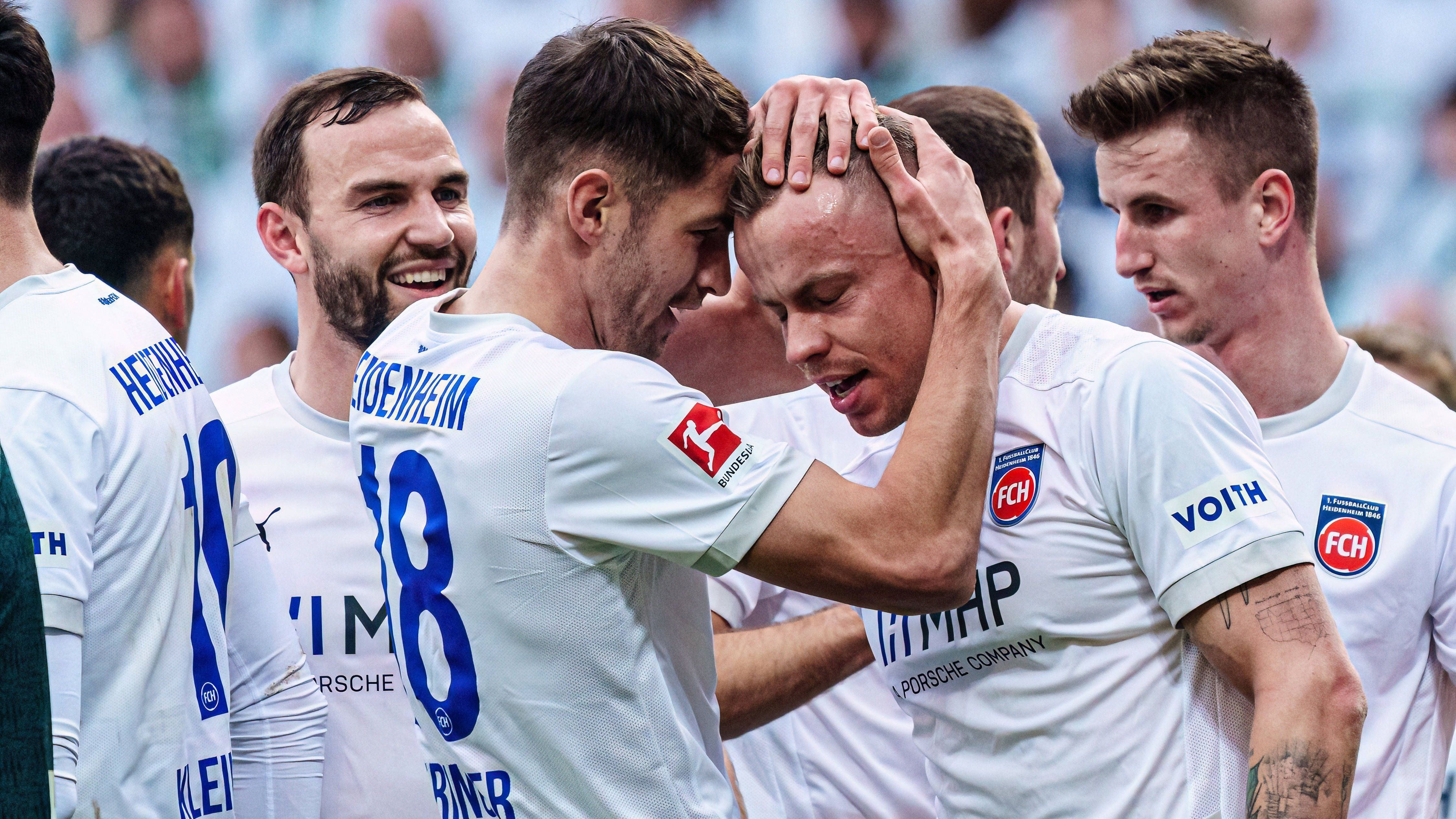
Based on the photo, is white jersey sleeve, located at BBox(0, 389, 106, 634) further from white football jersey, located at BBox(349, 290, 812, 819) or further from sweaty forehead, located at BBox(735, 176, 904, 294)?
sweaty forehead, located at BBox(735, 176, 904, 294)

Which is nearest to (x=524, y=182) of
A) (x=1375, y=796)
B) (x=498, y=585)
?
(x=498, y=585)

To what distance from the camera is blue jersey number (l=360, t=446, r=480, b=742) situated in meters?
2.05

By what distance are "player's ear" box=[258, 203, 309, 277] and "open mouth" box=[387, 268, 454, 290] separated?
0.83 feet

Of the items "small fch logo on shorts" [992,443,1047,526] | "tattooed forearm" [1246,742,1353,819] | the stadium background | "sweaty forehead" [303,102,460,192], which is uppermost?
the stadium background

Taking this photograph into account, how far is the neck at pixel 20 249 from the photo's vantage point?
7.40 ft

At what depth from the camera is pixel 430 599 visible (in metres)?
2.09

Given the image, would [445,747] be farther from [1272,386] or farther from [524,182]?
[1272,386]

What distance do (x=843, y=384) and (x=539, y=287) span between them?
604mm

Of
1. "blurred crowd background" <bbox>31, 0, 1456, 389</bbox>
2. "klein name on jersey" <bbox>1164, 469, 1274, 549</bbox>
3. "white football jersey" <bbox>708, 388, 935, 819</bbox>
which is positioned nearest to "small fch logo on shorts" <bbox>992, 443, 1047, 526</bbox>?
"klein name on jersey" <bbox>1164, 469, 1274, 549</bbox>

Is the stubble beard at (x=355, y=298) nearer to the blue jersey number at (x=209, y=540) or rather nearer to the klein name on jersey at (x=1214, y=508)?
the blue jersey number at (x=209, y=540)

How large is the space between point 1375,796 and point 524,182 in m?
2.06

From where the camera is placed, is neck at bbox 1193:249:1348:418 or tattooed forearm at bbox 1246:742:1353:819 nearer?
tattooed forearm at bbox 1246:742:1353:819

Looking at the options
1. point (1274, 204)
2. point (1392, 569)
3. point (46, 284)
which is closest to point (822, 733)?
point (1392, 569)

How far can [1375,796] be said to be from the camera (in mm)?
→ 2625
